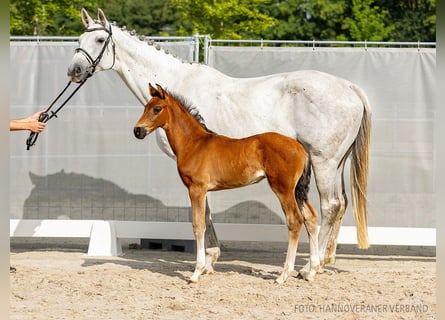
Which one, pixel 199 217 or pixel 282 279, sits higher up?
pixel 199 217

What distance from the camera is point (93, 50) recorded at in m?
6.85

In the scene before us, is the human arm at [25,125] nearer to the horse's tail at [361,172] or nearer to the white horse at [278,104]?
the white horse at [278,104]

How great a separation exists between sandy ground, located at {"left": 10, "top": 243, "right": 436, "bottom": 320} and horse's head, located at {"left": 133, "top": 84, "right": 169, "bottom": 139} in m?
1.22

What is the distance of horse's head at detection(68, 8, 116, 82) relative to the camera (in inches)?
266

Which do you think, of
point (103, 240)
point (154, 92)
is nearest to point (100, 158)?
point (103, 240)

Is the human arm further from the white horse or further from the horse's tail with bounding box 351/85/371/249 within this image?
the horse's tail with bounding box 351/85/371/249

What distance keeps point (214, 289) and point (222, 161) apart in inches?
39.9

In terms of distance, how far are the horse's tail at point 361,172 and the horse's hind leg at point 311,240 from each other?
669mm

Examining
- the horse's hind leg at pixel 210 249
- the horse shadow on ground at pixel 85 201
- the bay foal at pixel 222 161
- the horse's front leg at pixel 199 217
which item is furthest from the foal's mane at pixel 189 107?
the horse shadow on ground at pixel 85 201

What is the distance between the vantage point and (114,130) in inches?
316

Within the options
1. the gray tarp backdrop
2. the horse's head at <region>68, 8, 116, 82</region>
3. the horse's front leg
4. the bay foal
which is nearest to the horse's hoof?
the bay foal

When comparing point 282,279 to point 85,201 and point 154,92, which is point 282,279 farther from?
point 85,201

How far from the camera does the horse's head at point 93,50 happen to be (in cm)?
675

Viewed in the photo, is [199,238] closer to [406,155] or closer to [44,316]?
[44,316]
